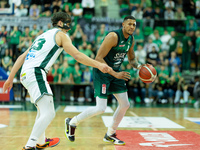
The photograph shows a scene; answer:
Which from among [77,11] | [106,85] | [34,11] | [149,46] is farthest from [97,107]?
[34,11]

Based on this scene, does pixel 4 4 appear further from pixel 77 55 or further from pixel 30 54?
pixel 77 55

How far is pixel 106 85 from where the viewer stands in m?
4.51

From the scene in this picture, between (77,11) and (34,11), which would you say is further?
(77,11)

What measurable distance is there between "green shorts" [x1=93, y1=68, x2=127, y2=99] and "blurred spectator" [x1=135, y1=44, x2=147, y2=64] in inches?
325

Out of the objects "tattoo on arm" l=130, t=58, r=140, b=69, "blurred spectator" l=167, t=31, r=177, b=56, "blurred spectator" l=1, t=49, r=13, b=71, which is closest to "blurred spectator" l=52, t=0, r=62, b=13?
"blurred spectator" l=1, t=49, r=13, b=71

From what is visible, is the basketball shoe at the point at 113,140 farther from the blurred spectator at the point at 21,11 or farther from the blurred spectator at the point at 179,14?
the blurred spectator at the point at 179,14

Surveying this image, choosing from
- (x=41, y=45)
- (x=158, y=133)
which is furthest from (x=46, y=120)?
(x=158, y=133)

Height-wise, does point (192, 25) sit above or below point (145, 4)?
below

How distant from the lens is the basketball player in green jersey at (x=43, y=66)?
10.9 feet

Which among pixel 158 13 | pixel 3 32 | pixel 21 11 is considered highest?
pixel 158 13

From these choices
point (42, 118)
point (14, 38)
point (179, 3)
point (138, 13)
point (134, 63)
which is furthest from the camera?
point (179, 3)

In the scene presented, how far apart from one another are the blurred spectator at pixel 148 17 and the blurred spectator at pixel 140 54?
181cm

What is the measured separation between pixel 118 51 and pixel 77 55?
4.23 feet

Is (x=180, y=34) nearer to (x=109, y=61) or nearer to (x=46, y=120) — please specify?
(x=109, y=61)
